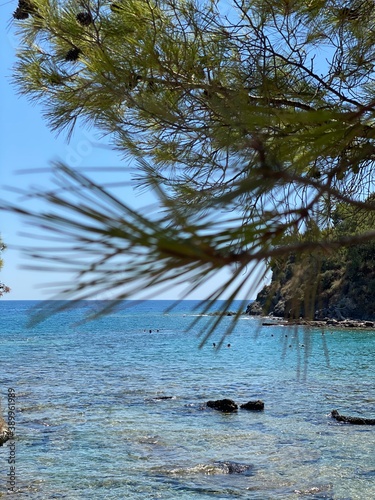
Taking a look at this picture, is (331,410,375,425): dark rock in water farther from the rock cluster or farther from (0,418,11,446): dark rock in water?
(0,418,11,446): dark rock in water

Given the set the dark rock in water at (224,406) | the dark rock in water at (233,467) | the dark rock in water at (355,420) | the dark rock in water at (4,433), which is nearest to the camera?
the dark rock in water at (233,467)

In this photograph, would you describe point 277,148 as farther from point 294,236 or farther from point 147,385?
point 147,385

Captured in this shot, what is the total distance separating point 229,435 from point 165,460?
2.33 m

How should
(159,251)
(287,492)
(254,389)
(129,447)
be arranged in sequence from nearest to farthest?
(159,251), (287,492), (129,447), (254,389)

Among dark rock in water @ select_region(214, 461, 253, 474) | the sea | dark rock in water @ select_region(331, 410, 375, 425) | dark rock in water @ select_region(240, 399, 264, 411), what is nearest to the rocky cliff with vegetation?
the sea

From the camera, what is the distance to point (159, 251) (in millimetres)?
1338

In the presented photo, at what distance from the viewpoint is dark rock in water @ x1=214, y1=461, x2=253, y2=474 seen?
10.1 meters

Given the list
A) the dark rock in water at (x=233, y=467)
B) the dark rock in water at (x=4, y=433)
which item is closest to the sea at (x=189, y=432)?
the dark rock in water at (x=233, y=467)

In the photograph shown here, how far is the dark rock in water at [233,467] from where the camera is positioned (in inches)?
398

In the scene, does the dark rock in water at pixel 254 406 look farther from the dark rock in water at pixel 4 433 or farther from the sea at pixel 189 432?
the dark rock in water at pixel 4 433

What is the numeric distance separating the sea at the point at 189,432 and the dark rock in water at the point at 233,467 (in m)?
0.02

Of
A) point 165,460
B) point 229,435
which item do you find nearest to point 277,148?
point 165,460

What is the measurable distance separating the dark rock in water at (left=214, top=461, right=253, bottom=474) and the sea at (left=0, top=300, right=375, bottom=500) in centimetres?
2

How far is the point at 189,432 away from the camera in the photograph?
42.7ft
